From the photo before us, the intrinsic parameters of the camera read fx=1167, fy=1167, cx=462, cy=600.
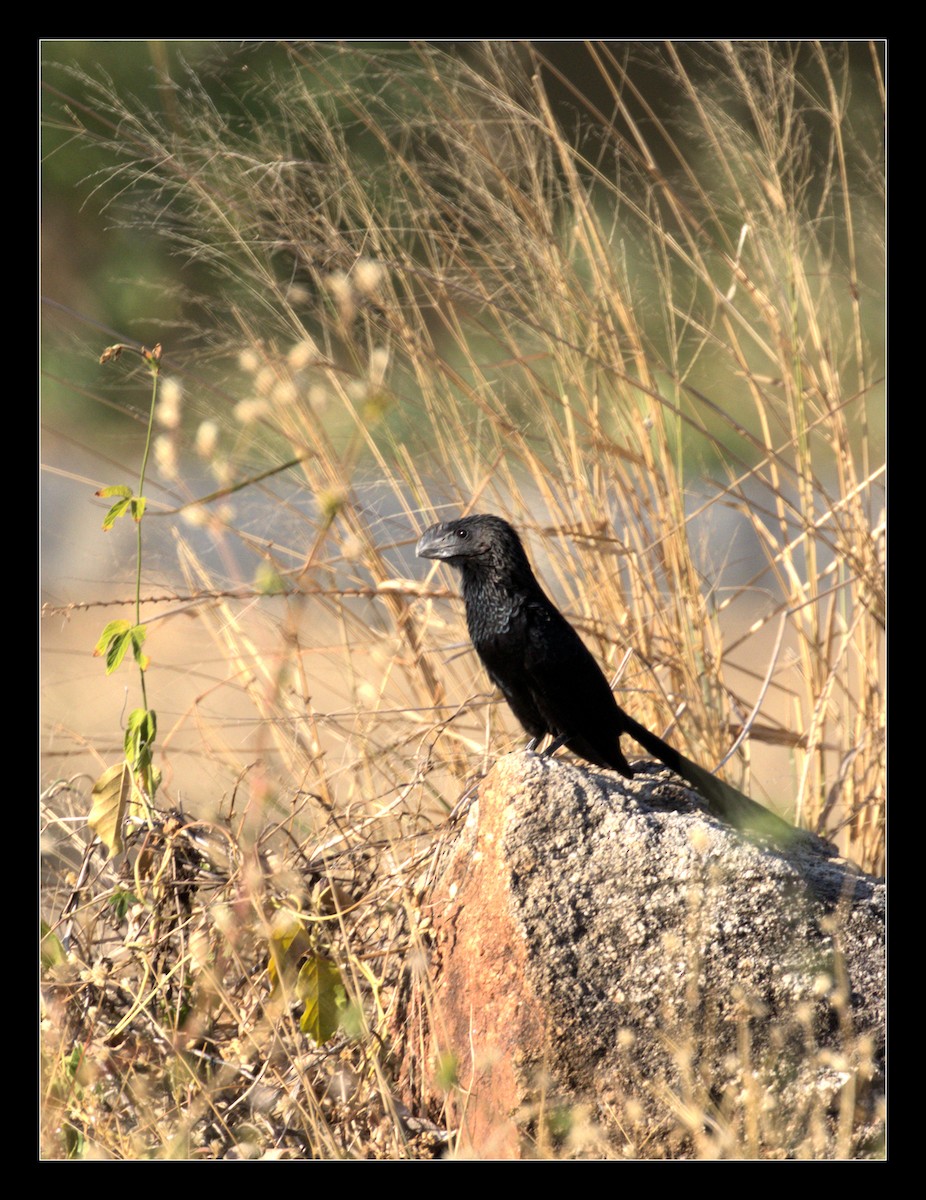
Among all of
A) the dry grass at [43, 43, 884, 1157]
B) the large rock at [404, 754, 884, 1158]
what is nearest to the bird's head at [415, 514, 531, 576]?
the dry grass at [43, 43, 884, 1157]

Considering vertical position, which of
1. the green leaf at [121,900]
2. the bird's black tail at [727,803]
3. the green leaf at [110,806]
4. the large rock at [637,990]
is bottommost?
the large rock at [637,990]

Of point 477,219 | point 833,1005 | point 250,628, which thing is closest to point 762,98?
point 477,219

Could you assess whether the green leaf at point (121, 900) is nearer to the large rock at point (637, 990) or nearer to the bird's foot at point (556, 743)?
the large rock at point (637, 990)

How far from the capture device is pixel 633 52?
8.81ft

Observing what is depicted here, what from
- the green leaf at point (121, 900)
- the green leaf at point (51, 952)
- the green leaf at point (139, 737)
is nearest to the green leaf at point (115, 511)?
the green leaf at point (139, 737)

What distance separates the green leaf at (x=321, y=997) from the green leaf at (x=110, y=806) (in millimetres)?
417

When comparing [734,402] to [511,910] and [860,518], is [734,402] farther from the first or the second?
[511,910]

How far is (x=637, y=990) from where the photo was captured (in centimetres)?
177

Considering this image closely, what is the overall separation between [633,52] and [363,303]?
3.04 ft

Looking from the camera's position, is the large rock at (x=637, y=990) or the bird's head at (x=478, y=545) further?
the bird's head at (x=478, y=545)

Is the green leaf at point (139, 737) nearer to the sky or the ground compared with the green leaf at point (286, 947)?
nearer to the sky

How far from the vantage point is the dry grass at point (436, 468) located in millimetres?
2139

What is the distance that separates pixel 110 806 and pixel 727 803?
1.13 m

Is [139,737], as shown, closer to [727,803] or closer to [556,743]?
[556,743]
